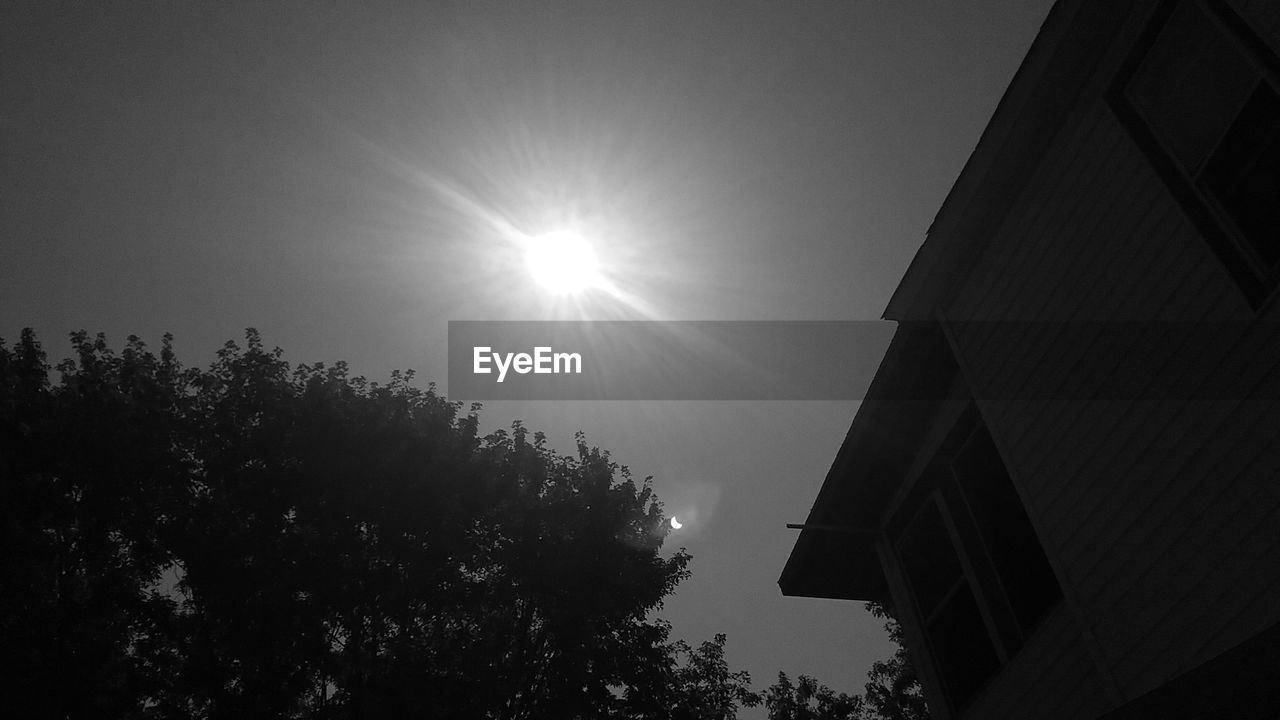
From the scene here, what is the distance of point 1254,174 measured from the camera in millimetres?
4945

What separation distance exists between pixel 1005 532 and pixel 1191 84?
4.03 meters

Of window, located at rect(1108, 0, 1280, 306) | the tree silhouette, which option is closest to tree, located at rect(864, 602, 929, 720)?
the tree silhouette

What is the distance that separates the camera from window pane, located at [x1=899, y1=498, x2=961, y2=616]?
8447 millimetres

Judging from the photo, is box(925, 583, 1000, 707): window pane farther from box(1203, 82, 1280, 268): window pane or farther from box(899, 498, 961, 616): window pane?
box(1203, 82, 1280, 268): window pane

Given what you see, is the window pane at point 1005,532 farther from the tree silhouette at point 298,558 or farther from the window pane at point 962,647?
the tree silhouette at point 298,558

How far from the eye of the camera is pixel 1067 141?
6348 mm

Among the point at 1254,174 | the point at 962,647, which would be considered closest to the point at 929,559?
the point at 962,647

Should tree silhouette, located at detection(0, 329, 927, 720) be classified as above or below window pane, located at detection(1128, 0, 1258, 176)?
above

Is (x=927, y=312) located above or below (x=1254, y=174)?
above

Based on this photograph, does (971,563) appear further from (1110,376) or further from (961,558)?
(1110,376)

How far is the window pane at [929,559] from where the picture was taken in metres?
8.45

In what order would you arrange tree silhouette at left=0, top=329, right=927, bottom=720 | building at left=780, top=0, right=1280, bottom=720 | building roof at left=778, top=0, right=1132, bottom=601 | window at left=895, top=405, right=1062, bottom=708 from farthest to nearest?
1. tree silhouette at left=0, top=329, right=927, bottom=720
2. window at left=895, top=405, right=1062, bottom=708
3. building roof at left=778, top=0, right=1132, bottom=601
4. building at left=780, top=0, right=1280, bottom=720

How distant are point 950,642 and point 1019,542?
1.71 m

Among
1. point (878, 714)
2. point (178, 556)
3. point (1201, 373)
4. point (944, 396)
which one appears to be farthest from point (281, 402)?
point (878, 714)
